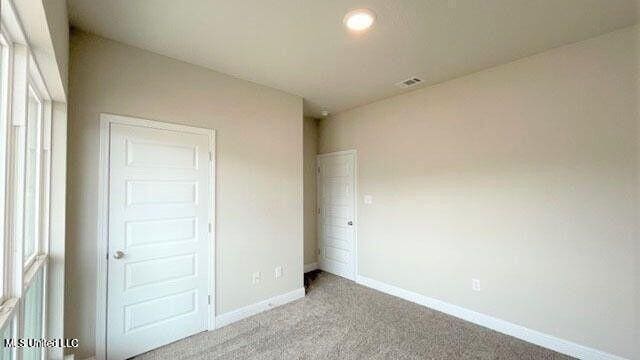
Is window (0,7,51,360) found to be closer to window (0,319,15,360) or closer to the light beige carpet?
window (0,319,15,360)

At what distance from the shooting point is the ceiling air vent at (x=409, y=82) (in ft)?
10.1

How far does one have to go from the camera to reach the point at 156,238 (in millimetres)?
2385

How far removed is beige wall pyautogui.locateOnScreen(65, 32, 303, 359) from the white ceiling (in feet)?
0.70

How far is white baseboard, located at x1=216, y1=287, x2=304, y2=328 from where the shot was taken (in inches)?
109

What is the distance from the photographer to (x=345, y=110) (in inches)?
168

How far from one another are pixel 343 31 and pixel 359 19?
0.64 ft

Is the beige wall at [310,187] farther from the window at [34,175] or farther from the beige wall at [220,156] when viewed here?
the window at [34,175]

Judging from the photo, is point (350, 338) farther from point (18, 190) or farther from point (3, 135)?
point (3, 135)

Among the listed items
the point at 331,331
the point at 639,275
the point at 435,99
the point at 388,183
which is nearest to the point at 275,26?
the point at 435,99

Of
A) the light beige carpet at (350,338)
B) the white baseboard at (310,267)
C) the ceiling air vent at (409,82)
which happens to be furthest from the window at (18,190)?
the white baseboard at (310,267)

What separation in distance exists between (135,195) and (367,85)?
276 cm

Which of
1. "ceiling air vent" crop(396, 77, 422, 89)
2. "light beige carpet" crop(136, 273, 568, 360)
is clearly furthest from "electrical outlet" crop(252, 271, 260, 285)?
"ceiling air vent" crop(396, 77, 422, 89)

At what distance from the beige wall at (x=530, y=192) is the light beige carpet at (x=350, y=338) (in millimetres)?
341

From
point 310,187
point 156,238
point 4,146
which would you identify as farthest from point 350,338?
point 4,146
